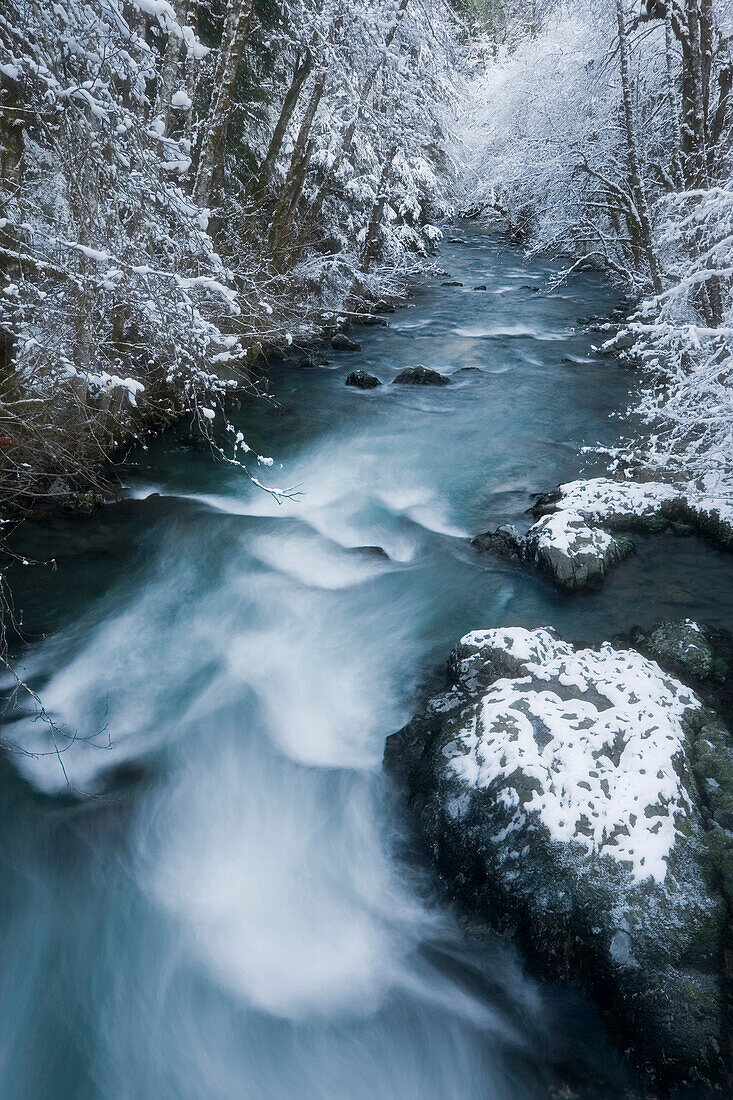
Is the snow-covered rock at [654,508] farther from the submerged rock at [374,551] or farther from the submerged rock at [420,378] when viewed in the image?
the submerged rock at [420,378]

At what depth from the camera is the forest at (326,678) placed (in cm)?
326

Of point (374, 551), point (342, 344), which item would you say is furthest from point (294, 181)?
point (374, 551)

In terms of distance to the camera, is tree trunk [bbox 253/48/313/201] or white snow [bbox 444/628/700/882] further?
tree trunk [bbox 253/48/313/201]

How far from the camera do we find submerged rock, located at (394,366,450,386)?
11562 millimetres

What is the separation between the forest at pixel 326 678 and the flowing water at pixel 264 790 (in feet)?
0.07

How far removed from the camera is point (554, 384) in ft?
37.4

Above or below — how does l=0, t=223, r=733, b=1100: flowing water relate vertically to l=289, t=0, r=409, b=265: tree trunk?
below

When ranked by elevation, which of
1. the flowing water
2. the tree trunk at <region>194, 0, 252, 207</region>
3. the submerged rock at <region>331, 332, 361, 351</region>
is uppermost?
the tree trunk at <region>194, 0, 252, 207</region>

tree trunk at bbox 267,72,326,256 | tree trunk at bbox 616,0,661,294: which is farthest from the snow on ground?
tree trunk at bbox 267,72,326,256

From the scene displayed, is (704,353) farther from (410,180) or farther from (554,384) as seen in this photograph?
(410,180)

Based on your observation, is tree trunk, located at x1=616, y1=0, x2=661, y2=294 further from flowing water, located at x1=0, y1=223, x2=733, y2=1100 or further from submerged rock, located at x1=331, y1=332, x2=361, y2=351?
submerged rock, located at x1=331, y1=332, x2=361, y2=351

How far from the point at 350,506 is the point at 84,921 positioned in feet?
17.1

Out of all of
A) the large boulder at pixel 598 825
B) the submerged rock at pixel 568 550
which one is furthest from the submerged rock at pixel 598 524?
the large boulder at pixel 598 825

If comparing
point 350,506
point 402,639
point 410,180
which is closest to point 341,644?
point 402,639
